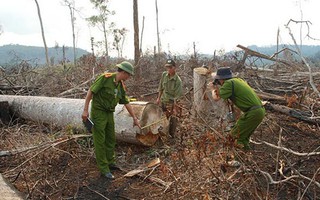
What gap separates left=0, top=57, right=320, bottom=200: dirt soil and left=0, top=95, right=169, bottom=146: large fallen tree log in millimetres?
216

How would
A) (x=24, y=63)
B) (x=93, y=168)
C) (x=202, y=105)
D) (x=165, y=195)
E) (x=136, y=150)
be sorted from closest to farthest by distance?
(x=165, y=195) < (x=93, y=168) < (x=136, y=150) < (x=202, y=105) < (x=24, y=63)

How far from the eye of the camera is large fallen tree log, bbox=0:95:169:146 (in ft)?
19.1

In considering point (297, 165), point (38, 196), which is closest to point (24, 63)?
point (38, 196)

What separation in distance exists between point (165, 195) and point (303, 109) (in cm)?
420

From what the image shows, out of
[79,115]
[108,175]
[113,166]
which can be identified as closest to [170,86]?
[79,115]

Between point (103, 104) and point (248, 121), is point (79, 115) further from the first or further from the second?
point (248, 121)

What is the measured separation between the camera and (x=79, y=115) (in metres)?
6.35

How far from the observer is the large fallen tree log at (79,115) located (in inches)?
229

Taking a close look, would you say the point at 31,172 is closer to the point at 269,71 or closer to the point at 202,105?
the point at 202,105

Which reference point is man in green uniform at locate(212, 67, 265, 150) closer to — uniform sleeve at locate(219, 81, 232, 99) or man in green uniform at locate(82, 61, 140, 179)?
Answer: uniform sleeve at locate(219, 81, 232, 99)

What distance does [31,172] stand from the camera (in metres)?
5.18

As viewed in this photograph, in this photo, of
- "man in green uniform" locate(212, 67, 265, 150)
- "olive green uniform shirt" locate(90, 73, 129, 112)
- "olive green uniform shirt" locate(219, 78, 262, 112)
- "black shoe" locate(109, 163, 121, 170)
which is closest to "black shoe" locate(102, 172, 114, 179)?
"black shoe" locate(109, 163, 121, 170)

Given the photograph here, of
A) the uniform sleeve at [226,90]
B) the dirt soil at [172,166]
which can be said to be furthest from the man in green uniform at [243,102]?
the dirt soil at [172,166]

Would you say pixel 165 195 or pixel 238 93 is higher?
pixel 238 93
